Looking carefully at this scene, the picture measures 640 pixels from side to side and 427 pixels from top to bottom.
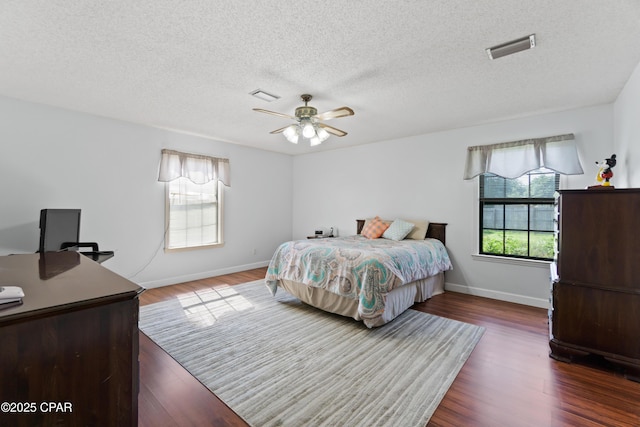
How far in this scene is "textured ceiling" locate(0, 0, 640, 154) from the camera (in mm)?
1824

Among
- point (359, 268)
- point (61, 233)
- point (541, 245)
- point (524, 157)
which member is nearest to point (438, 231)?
point (541, 245)

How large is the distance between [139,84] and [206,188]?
2459 millimetres

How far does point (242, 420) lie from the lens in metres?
1.75

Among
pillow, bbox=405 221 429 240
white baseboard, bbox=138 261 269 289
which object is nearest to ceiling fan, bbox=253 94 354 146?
pillow, bbox=405 221 429 240

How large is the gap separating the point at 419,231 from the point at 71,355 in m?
4.33

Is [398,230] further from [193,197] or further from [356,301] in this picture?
[193,197]

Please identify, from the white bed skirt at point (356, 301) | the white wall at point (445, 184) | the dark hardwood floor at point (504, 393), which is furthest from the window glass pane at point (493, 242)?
the dark hardwood floor at point (504, 393)

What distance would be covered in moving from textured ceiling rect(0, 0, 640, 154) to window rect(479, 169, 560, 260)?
3.05 ft

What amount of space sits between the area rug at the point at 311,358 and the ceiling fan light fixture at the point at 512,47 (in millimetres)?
2540

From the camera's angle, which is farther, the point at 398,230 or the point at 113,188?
the point at 398,230

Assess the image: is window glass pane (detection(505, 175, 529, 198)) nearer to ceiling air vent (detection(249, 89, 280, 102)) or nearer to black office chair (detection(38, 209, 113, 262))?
ceiling air vent (detection(249, 89, 280, 102))

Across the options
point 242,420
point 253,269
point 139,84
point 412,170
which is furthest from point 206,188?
point 242,420

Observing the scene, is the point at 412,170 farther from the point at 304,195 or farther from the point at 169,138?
the point at 169,138

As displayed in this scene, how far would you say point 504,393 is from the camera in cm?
200
